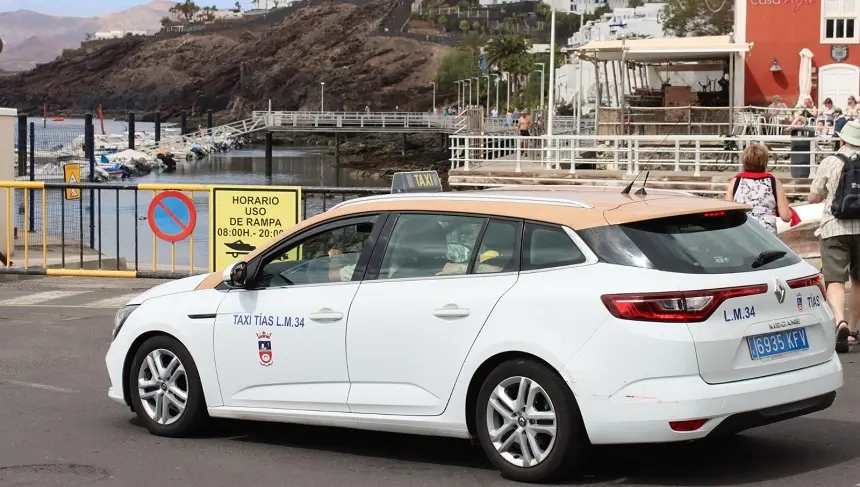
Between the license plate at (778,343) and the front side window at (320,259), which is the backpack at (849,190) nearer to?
the license plate at (778,343)

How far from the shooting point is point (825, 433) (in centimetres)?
772

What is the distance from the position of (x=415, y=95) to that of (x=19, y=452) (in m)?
181

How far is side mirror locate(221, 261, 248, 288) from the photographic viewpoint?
7.67 meters

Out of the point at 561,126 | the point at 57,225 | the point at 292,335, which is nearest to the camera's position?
the point at 292,335

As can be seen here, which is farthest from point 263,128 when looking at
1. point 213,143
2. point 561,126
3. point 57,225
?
point 57,225

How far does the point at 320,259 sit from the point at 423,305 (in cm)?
99

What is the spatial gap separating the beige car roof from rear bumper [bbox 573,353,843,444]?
2.88 ft

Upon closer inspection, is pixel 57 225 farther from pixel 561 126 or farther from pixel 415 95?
pixel 415 95

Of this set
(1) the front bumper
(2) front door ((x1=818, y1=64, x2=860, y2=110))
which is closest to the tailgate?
(1) the front bumper

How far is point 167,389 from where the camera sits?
26.4ft

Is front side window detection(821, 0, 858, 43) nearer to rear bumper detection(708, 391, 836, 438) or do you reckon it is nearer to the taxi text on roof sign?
the taxi text on roof sign

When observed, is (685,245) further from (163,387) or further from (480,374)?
(163,387)

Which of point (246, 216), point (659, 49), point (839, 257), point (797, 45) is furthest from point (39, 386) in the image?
point (797, 45)

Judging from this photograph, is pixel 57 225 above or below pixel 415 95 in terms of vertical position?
below
